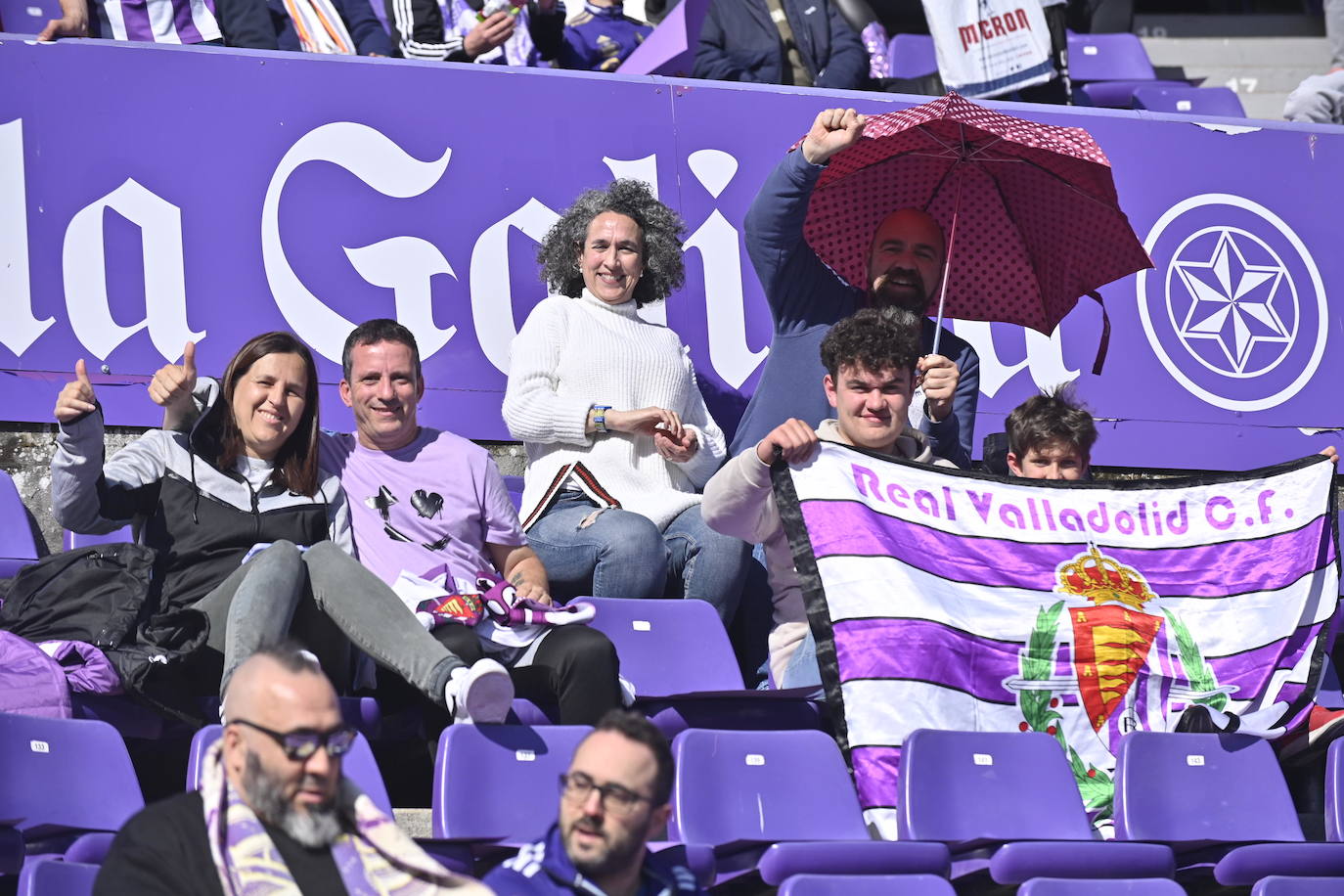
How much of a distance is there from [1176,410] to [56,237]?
388 centimetres

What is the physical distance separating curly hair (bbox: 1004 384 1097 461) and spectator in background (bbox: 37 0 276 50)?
3085 millimetres

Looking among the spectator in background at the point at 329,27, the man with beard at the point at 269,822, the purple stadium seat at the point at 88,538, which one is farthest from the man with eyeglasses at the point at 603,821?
the spectator in background at the point at 329,27

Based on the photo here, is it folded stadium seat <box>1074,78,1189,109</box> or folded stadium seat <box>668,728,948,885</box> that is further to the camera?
folded stadium seat <box>1074,78,1189,109</box>

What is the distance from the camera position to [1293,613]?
444 centimetres

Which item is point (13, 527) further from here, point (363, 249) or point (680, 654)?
point (680, 654)

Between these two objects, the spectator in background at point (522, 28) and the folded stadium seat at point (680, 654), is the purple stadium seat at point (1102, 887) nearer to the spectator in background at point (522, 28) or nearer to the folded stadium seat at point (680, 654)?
the folded stadium seat at point (680, 654)

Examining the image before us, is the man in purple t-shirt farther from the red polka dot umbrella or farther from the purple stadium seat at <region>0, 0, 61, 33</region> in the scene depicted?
the purple stadium seat at <region>0, 0, 61, 33</region>

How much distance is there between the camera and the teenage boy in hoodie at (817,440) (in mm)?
4141

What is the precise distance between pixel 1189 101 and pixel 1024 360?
8.82ft

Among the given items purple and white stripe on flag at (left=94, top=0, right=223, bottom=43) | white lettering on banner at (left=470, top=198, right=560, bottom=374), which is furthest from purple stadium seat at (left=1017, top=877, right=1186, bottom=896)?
purple and white stripe on flag at (left=94, top=0, right=223, bottom=43)

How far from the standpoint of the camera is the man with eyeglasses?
8.77ft

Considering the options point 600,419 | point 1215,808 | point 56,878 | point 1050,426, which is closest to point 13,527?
point 600,419

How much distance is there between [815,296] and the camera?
202 inches

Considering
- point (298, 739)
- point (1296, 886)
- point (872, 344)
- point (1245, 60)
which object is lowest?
point (1296, 886)
